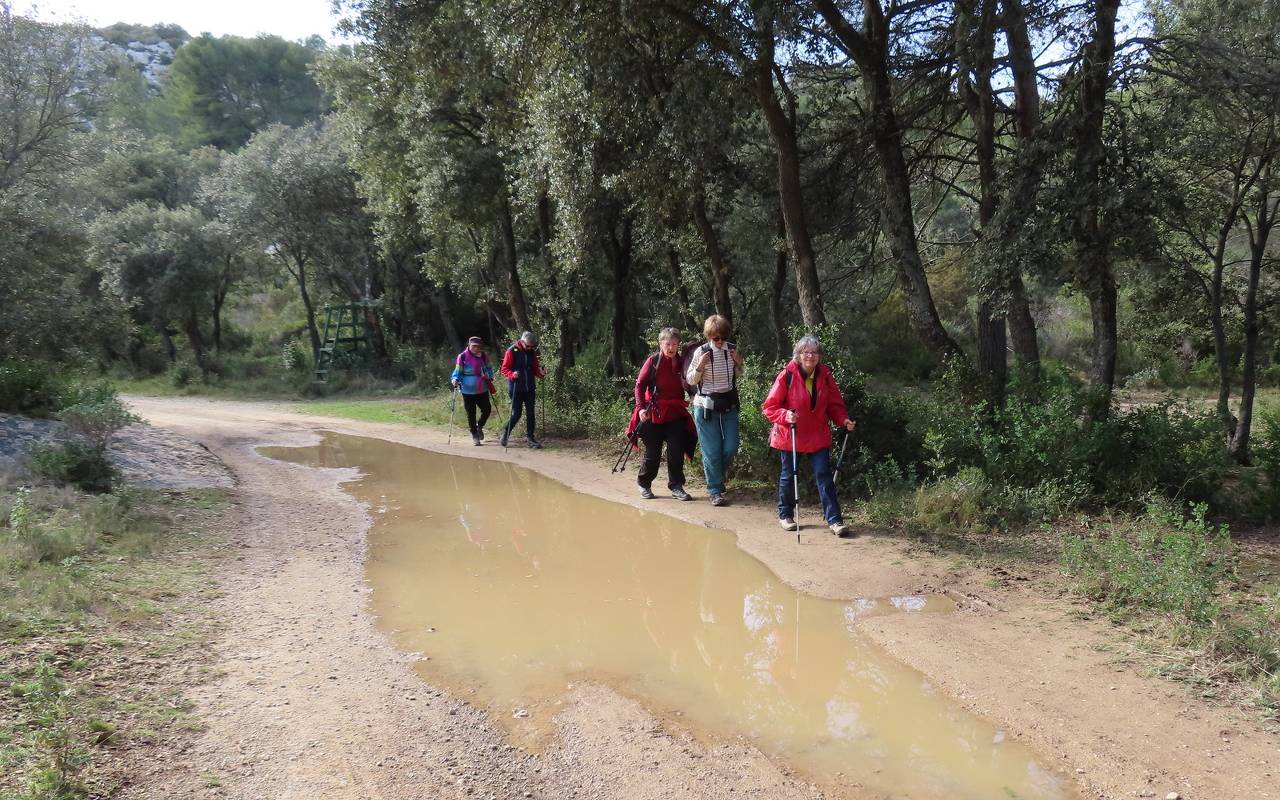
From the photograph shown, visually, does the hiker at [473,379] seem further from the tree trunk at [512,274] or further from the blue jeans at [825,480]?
the blue jeans at [825,480]

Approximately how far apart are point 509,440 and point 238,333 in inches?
1068

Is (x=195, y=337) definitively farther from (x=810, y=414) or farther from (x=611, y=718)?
(x=611, y=718)

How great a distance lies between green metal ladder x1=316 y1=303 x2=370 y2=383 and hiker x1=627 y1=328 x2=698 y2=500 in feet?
68.0

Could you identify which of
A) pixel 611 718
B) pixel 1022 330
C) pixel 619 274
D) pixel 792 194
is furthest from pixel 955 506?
pixel 619 274

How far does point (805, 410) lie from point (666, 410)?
2043mm

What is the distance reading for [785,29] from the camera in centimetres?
862

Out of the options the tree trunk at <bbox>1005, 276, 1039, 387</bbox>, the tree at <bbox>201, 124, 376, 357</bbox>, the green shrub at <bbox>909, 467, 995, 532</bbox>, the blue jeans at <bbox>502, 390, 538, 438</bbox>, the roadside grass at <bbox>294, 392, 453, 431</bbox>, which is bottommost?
the roadside grass at <bbox>294, 392, 453, 431</bbox>

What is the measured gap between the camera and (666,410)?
8773 millimetres

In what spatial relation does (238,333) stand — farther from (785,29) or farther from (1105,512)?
(1105,512)

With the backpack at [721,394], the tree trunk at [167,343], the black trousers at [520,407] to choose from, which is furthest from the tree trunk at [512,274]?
the tree trunk at [167,343]

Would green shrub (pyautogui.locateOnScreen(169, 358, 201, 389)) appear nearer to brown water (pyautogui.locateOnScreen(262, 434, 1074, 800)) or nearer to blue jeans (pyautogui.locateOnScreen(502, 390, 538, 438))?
blue jeans (pyautogui.locateOnScreen(502, 390, 538, 438))

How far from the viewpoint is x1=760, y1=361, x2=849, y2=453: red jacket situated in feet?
23.5

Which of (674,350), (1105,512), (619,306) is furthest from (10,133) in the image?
(1105,512)

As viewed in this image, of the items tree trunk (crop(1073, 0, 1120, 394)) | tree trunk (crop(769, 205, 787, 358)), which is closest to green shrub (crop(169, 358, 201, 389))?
tree trunk (crop(769, 205, 787, 358))
